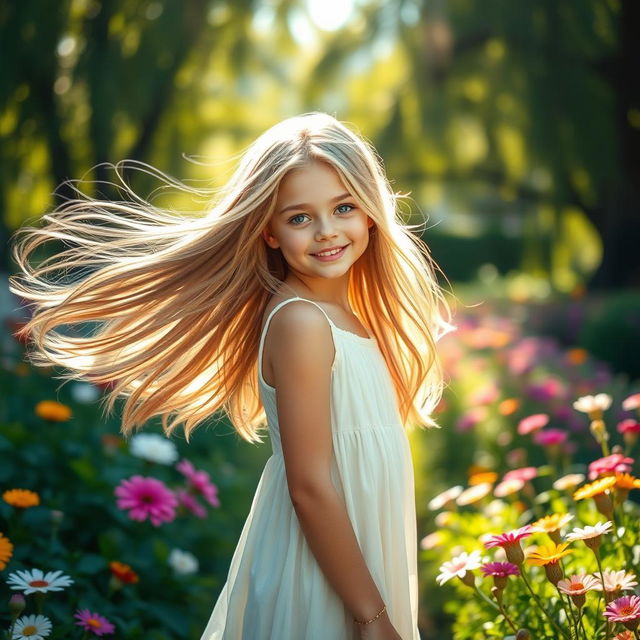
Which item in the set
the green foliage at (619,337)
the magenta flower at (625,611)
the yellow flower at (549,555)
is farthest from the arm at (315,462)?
the green foliage at (619,337)

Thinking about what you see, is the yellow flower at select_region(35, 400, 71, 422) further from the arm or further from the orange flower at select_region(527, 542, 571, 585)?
the orange flower at select_region(527, 542, 571, 585)

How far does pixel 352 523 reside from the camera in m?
1.91

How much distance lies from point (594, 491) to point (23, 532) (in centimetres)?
146

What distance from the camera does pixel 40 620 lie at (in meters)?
2.04

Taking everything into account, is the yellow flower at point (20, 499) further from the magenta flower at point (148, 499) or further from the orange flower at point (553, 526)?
the orange flower at point (553, 526)

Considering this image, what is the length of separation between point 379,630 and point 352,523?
0.21m

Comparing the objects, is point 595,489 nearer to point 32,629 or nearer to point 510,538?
point 510,538

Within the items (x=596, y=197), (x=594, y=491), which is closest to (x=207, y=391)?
(x=594, y=491)

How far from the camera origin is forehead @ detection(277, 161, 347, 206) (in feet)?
6.36

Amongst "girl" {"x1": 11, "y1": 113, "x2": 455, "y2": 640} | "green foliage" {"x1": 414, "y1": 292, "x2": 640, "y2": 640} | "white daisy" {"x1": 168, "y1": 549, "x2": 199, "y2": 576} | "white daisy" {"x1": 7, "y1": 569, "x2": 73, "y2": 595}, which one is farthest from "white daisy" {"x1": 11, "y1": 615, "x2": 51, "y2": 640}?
"green foliage" {"x1": 414, "y1": 292, "x2": 640, "y2": 640}

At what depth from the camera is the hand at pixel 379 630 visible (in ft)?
5.91

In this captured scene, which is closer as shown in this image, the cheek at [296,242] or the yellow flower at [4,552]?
the cheek at [296,242]

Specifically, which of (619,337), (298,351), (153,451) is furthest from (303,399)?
(619,337)

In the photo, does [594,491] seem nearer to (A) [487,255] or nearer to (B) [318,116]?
(B) [318,116]
